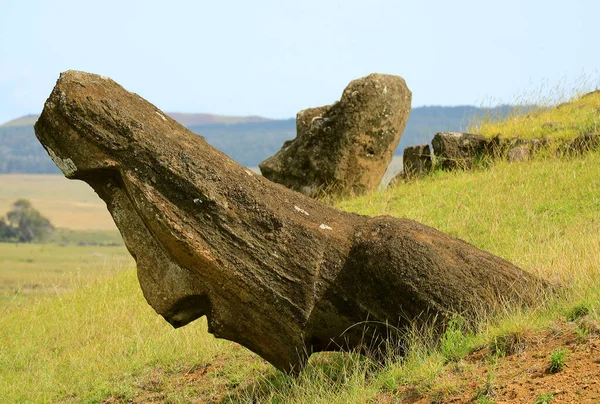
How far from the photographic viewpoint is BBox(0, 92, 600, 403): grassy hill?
7.33m

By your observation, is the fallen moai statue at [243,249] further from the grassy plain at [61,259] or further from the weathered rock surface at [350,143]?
the weathered rock surface at [350,143]

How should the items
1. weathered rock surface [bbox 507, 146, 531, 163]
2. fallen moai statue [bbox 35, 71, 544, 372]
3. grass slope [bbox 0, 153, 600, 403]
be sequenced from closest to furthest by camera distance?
grass slope [bbox 0, 153, 600, 403], fallen moai statue [bbox 35, 71, 544, 372], weathered rock surface [bbox 507, 146, 531, 163]

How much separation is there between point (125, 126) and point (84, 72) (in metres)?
0.80

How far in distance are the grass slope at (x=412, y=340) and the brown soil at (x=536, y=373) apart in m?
0.02

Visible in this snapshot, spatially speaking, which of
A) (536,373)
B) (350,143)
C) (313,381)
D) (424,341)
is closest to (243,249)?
(313,381)

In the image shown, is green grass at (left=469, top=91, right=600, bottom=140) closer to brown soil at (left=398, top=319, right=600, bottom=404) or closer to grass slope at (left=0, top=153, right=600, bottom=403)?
grass slope at (left=0, top=153, right=600, bottom=403)

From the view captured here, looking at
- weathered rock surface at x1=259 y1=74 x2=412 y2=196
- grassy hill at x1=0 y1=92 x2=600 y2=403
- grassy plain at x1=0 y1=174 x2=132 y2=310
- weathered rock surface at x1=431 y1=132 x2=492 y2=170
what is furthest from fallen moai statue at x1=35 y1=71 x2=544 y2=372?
weathered rock surface at x1=431 y1=132 x2=492 y2=170

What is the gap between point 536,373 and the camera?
7043 millimetres

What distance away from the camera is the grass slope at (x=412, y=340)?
7.50 m

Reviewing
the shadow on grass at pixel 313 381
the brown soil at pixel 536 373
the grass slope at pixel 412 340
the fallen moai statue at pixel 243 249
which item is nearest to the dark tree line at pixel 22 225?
the grass slope at pixel 412 340

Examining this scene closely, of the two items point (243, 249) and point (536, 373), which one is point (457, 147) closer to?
point (243, 249)

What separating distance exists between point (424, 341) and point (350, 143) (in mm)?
11585

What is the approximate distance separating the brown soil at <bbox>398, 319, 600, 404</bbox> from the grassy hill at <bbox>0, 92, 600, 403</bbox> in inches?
0.6

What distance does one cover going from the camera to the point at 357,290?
27.7 ft
